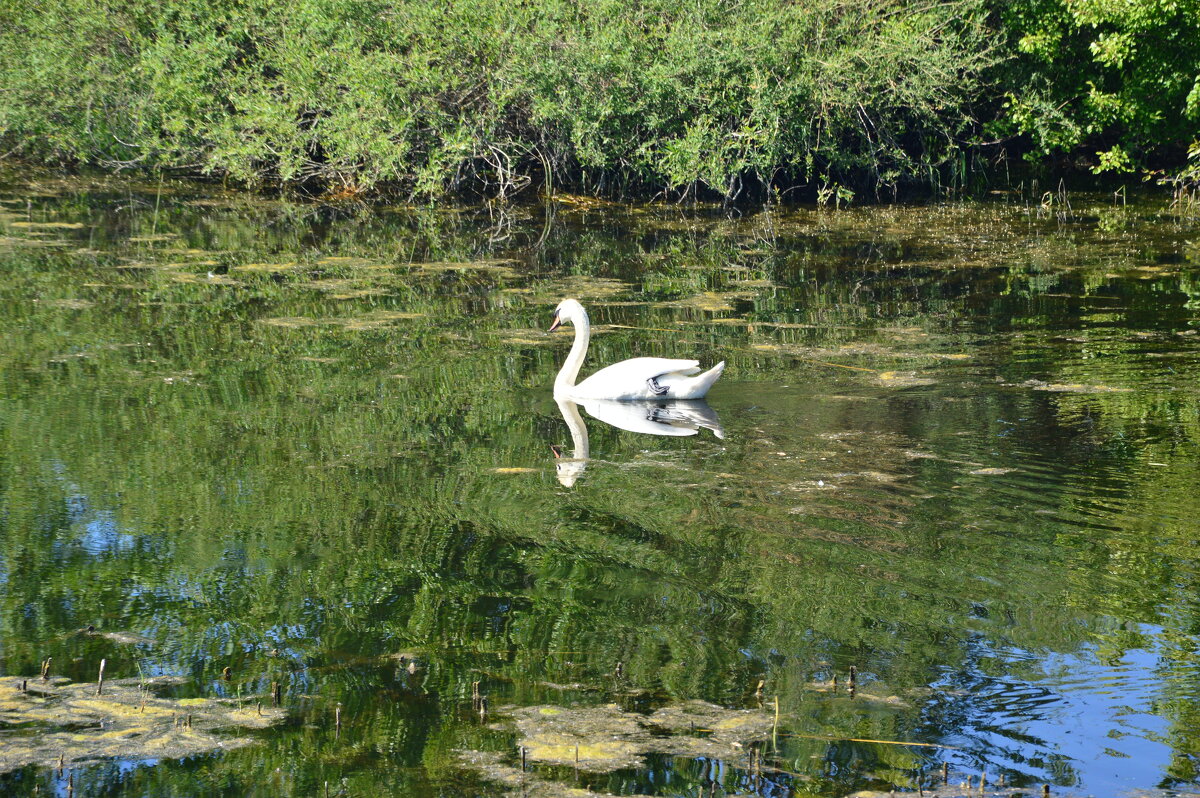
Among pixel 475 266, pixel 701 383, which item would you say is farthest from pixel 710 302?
pixel 701 383

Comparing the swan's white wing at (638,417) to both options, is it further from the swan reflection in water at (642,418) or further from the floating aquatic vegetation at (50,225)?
the floating aquatic vegetation at (50,225)

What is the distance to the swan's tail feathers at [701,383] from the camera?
358 inches

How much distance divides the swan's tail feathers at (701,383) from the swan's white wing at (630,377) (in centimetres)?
12

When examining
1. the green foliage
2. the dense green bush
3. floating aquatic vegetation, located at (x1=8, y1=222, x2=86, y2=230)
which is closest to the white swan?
the dense green bush

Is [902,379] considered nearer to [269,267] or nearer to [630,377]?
[630,377]

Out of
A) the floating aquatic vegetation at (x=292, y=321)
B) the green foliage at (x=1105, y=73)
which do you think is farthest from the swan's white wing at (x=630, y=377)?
the green foliage at (x=1105, y=73)

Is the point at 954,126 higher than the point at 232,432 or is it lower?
higher

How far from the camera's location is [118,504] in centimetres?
707

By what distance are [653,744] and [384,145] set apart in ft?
50.8

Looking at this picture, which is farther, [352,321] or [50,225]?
[50,225]

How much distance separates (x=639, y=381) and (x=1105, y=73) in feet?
48.3

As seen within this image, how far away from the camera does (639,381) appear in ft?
30.7

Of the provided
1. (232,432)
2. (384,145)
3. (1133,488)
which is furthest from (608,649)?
(384,145)

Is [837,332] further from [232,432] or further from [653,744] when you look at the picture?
[653,744]
